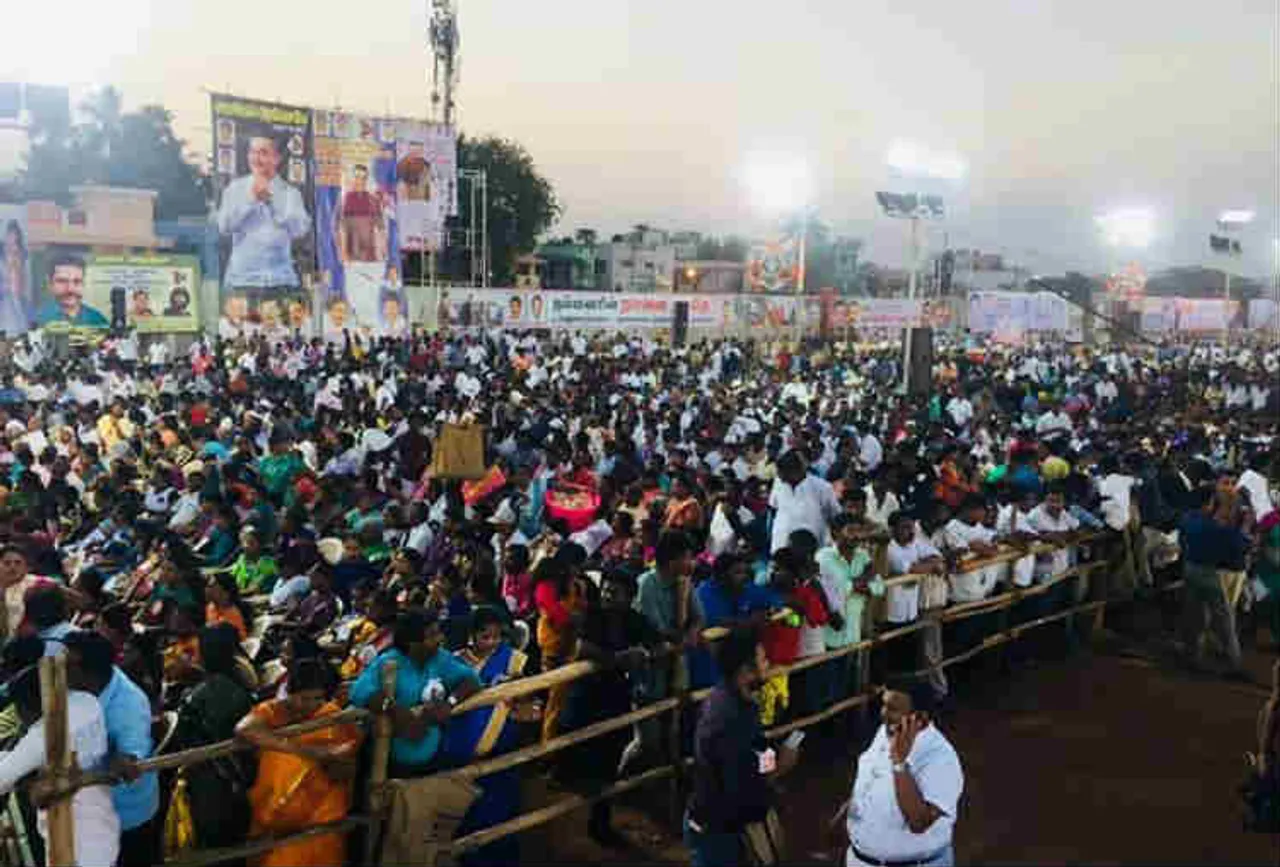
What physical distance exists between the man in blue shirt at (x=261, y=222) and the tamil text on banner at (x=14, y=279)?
13.8 ft

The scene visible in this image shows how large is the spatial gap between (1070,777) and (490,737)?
364 cm

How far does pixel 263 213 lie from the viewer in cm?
2673

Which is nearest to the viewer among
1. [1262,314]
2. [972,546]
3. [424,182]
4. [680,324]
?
[972,546]

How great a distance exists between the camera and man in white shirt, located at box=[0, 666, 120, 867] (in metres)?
3.71

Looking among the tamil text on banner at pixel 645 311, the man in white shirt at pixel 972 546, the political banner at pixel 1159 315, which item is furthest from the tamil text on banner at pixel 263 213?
the political banner at pixel 1159 315

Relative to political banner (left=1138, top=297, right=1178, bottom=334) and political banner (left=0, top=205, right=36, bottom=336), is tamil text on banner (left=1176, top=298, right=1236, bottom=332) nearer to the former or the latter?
political banner (left=1138, top=297, right=1178, bottom=334)

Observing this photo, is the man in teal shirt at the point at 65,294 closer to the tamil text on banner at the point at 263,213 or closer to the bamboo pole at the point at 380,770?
the tamil text on banner at the point at 263,213

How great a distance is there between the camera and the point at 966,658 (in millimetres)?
7668

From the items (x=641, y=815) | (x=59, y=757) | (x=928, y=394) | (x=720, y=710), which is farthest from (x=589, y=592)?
(x=928, y=394)

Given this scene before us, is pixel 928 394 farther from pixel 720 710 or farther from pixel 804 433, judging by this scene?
pixel 720 710

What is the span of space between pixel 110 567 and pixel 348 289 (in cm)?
2080

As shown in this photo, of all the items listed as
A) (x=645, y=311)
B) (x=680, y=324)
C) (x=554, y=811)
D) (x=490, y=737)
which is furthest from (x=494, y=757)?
(x=645, y=311)

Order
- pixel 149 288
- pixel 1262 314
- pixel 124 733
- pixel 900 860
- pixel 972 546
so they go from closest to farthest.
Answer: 1. pixel 900 860
2. pixel 124 733
3. pixel 972 546
4. pixel 149 288
5. pixel 1262 314

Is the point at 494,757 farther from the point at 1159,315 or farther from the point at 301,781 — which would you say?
the point at 1159,315
